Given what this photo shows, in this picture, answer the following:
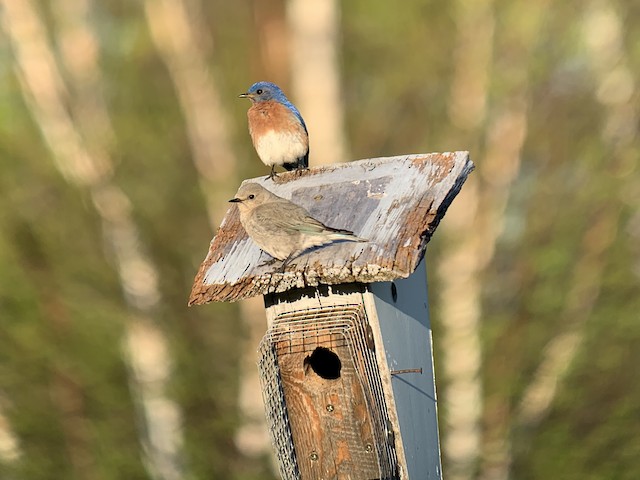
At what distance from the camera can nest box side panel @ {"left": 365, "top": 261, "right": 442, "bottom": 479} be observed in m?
4.28

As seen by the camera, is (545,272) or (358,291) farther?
(545,272)

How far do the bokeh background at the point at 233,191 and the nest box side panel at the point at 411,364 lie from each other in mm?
5643

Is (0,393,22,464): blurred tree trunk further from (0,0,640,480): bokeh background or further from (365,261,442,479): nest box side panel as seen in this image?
(365,261,442,479): nest box side panel

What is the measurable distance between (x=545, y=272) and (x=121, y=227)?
14.2 feet

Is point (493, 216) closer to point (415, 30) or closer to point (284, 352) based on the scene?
point (415, 30)

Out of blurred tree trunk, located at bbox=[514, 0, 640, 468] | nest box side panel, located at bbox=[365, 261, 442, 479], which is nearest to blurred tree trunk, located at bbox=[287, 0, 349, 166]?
blurred tree trunk, located at bbox=[514, 0, 640, 468]

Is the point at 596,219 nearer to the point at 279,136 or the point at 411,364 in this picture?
the point at 279,136

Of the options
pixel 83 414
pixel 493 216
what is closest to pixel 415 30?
pixel 493 216

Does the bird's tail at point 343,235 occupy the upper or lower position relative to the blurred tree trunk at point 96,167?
lower

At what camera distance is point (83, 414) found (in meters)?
11.2

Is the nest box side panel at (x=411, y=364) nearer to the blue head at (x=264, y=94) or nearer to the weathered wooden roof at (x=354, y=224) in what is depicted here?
the weathered wooden roof at (x=354, y=224)

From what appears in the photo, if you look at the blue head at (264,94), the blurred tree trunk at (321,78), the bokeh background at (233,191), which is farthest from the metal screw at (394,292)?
the bokeh background at (233,191)

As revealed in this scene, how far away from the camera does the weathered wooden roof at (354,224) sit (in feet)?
13.6

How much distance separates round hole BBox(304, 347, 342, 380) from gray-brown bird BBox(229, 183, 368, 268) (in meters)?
0.40
